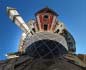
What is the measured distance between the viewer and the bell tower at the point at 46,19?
43.3ft

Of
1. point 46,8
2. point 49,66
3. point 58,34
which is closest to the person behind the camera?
point 49,66

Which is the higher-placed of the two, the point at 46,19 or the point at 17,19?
the point at 17,19

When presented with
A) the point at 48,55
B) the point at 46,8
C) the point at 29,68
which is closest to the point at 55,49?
the point at 48,55

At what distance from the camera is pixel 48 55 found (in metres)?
12.4

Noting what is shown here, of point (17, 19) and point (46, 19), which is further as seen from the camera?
point (17, 19)

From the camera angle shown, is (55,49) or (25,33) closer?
(55,49)

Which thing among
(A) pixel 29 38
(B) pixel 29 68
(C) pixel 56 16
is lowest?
(B) pixel 29 68

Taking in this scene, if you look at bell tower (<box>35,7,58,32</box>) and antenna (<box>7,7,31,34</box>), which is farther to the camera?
antenna (<box>7,7,31,34</box>)

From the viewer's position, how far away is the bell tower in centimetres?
1321

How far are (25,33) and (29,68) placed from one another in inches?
102

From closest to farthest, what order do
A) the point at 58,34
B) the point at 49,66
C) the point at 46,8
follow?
the point at 49,66 → the point at 58,34 → the point at 46,8

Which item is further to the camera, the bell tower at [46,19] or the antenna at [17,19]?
the antenna at [17,19]

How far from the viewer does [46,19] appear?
Answer: 13422 millimetres

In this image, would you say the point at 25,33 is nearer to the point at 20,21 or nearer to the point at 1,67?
the point at 20,21
